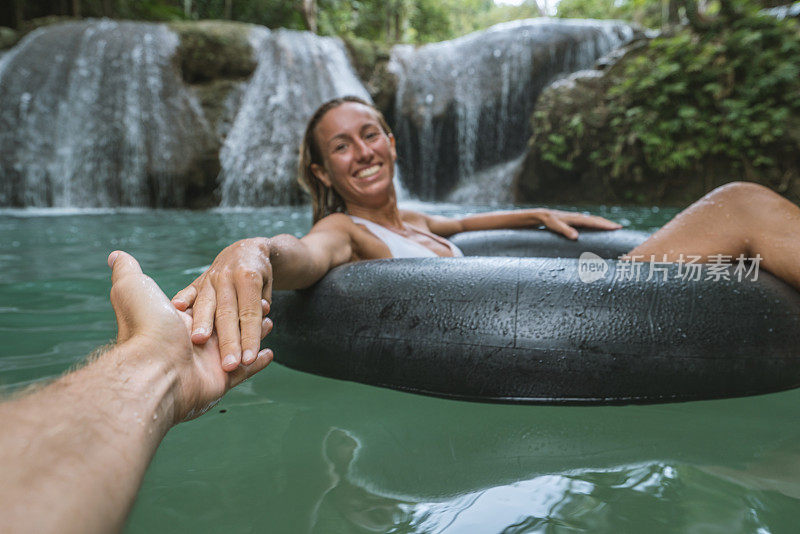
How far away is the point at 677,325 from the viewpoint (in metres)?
1.48

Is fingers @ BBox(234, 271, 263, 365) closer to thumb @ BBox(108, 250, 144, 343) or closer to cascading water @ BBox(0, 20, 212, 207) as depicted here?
thumb @ BBox(108, 250, 144, 343)

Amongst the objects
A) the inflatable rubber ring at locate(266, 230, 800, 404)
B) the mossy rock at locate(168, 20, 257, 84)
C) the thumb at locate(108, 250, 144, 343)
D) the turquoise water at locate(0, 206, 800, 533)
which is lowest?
the turquoise water at locate(0, 206, 800, 533)

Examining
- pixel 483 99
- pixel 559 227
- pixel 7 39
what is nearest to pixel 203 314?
pixel 559 227

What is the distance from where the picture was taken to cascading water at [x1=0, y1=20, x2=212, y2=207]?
9.52 meters

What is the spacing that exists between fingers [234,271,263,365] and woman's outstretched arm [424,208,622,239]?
2142 mm

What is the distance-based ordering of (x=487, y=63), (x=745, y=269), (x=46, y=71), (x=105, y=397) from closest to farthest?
(x=105, y=397) < (x=745, y=269) < (x=46, y=71) < (x=487, y=63)

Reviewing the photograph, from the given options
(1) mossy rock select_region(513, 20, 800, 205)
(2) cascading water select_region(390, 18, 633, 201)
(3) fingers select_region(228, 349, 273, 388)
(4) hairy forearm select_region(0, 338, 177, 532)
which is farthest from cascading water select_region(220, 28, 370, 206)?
(4) hairy forearm select_region(0, 338, 177, 532)

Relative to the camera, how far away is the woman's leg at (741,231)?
161 cm

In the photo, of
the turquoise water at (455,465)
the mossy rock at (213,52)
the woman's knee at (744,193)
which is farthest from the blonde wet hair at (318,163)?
the mossy rock at (213,52)

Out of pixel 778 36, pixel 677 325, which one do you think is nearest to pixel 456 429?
pixel 677 325

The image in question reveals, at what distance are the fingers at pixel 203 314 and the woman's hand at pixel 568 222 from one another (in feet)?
7.31

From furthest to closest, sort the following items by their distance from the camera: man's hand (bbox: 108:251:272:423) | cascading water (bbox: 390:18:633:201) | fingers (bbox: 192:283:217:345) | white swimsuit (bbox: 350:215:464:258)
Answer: cascading water (bbox: 390:18:633:201) < white swimsuit (bbox: 350:215:464:258) < fingers (bbox: 192:283:217:345) < man's hand (bbox: 108:251:272:423)

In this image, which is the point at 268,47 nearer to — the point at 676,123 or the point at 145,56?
the point at 145,56

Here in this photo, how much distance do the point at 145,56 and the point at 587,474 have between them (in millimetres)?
12057
